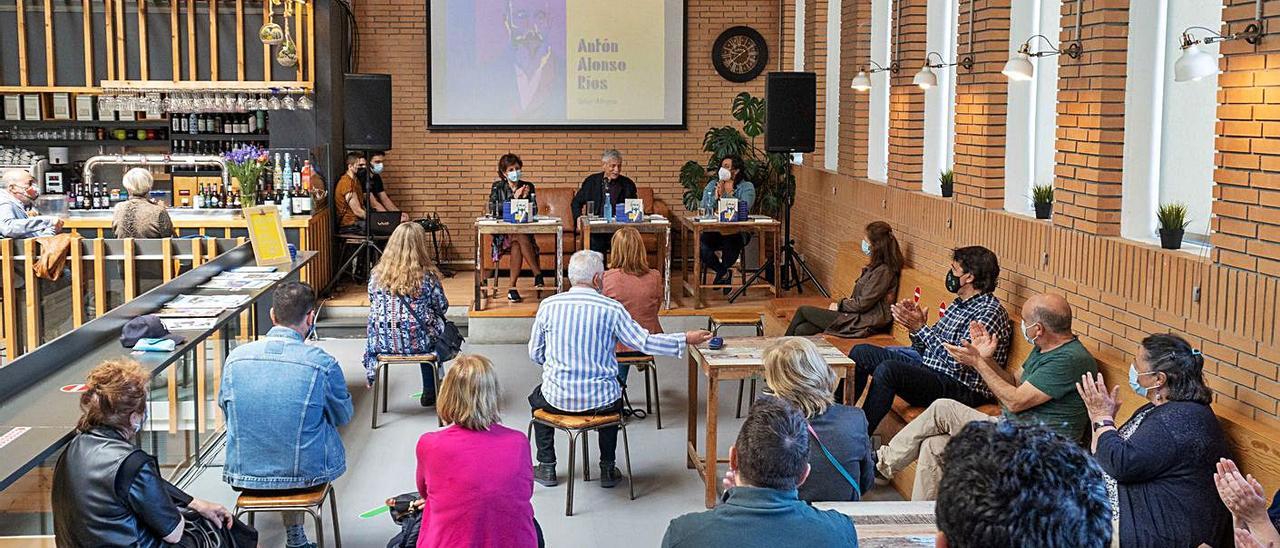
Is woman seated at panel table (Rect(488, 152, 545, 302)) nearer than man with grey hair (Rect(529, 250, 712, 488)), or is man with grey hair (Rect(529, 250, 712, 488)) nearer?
man with grey hair (Rect(529, 250, 712, 488))

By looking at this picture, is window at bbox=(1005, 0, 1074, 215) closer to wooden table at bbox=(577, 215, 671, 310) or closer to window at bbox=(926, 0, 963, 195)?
window at bbox=(926, 0, 963, 195)

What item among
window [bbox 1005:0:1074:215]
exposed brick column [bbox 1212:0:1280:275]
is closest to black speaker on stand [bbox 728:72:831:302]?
window [bbox 1005:0:1074:215]

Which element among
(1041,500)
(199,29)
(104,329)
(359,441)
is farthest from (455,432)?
(199,29)

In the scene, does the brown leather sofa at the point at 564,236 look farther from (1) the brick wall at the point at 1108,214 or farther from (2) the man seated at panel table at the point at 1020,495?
(2) the man seated at panel table at the point at 1020,495

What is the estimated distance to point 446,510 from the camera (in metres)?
4.41

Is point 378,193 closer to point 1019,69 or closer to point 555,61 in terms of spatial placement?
point 555,61

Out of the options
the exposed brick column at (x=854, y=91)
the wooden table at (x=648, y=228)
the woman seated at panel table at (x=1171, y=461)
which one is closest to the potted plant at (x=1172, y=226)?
the woman seated at panel table at (x=1171, y=461)

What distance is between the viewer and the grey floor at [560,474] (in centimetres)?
626

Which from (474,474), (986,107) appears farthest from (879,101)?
(474,474)

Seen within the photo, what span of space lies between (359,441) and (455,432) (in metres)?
3.42

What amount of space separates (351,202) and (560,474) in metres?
6.27

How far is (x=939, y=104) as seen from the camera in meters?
9.71

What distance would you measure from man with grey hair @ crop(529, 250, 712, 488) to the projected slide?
7688 millimetres

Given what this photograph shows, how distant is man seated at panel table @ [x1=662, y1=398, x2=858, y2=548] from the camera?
3.15 meters
